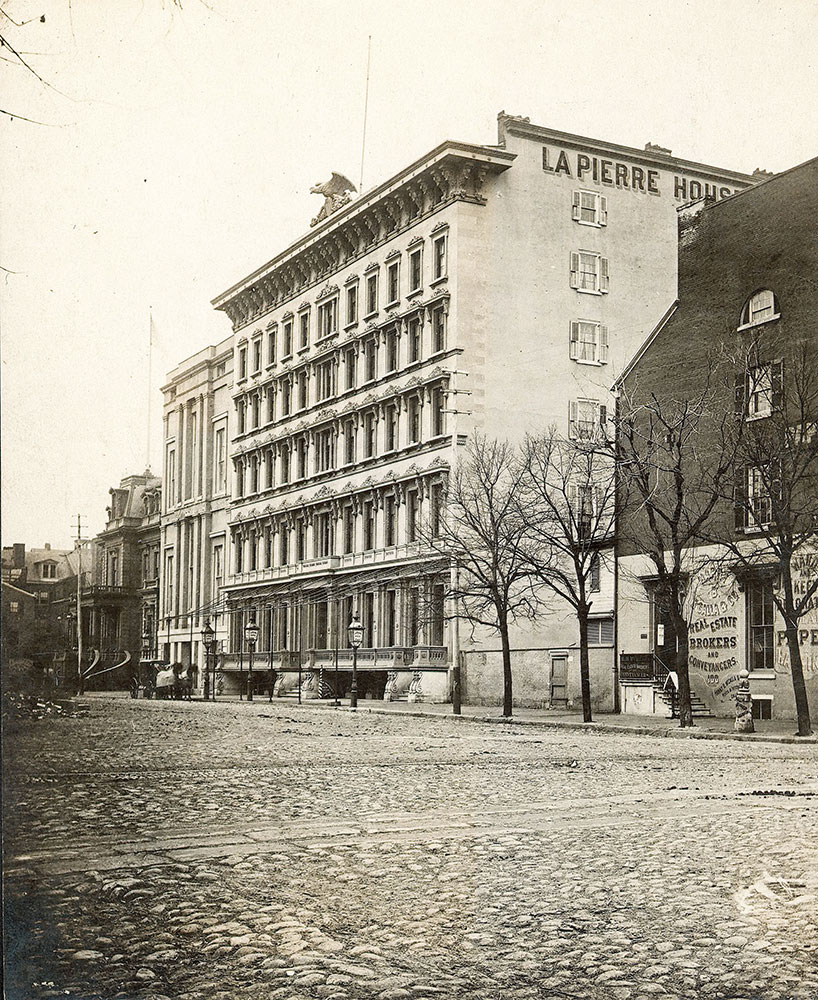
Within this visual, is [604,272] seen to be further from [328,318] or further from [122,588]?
[122,588]

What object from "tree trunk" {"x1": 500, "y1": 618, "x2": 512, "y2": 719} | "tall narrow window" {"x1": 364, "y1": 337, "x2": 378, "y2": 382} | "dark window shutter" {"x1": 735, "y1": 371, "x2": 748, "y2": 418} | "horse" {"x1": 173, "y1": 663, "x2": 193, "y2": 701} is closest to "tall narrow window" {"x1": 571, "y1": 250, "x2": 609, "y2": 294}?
"tall narrow window" {"x1": 364, "y1": 337, "x2": 378, "y2": 382}

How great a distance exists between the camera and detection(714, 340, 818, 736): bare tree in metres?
9.19

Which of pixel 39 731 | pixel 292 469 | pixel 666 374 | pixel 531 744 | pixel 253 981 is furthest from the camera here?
pixel 531 744

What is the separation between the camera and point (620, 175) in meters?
6.49

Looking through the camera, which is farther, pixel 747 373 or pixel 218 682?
pixel 747 373

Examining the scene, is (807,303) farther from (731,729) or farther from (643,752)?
(731,729)

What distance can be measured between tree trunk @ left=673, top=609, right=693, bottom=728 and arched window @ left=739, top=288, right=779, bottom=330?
12610mm

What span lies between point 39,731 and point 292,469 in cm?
222

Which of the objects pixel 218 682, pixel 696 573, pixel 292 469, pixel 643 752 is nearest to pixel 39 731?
pixel 218 682

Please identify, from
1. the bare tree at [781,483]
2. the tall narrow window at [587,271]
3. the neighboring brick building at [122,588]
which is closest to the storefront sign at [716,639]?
the bare tree at [781,483]

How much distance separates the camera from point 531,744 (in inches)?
498

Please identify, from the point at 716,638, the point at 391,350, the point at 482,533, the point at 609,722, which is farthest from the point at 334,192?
the point at 716,638

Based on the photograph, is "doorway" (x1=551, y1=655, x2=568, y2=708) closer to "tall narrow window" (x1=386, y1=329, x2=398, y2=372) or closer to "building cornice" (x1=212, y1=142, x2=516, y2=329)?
"tall narrow window" (x1=386, y1=329, x2=398, y2=372)

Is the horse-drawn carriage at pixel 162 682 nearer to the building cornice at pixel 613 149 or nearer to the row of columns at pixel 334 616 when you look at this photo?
the row of columns at pixel 334 616
